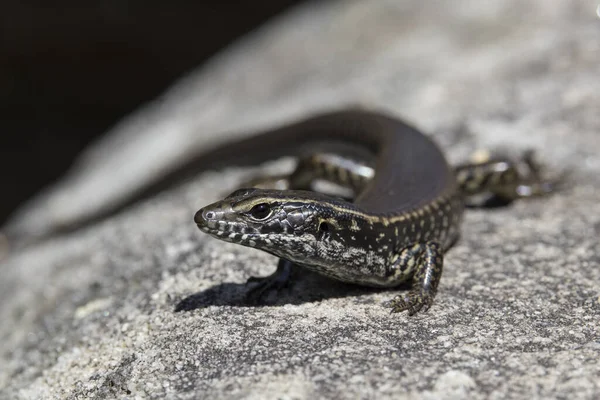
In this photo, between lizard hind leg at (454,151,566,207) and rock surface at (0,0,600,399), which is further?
lizard hind leg at (454,151,566,207)

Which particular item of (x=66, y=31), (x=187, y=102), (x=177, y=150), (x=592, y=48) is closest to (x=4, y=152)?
(x=66, y=31)

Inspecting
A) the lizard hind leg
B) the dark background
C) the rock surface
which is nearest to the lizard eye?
the rock surface

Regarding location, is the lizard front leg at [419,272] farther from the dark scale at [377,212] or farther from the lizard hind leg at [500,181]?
the lizard hind leg at [500,181]

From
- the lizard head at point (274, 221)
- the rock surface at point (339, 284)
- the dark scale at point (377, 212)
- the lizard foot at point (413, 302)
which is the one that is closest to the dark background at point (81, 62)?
the rock surface at point (339, 284)

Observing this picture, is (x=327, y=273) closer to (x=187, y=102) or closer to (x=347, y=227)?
(x=347, y=227)

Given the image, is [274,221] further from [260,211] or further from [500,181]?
[500,181]

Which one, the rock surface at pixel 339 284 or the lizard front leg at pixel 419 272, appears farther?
the lizard front leg at pixel 419 272

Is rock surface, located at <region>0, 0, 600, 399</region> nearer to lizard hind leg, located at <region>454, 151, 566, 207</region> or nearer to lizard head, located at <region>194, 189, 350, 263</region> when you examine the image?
lizard hind leg, located at <region>454, 151, 566, 207</region>
